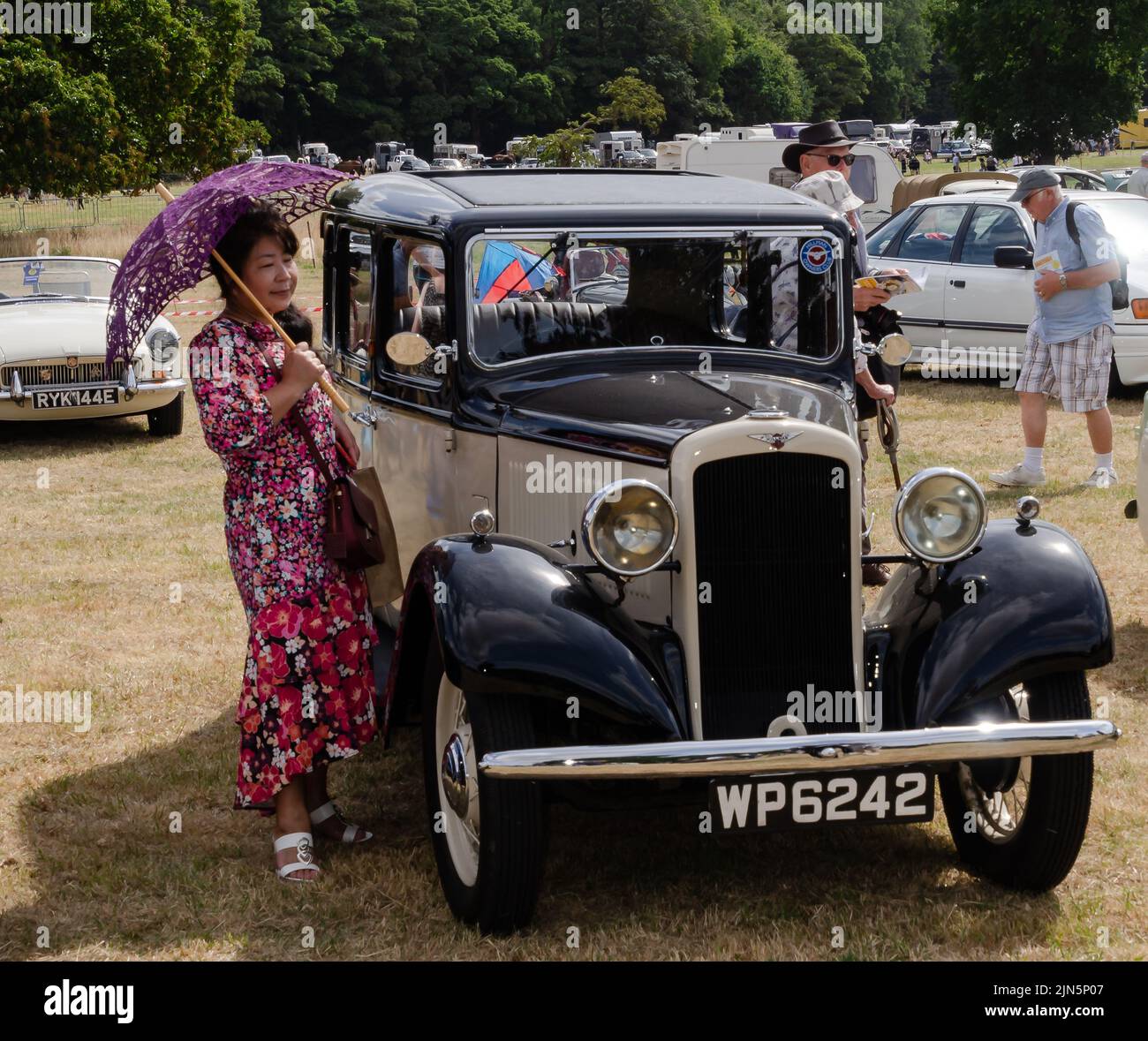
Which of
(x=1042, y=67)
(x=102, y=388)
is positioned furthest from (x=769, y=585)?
(x=1042, y=67)

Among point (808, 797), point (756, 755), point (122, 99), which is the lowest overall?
point (808, 797)

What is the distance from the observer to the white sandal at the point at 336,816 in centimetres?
460

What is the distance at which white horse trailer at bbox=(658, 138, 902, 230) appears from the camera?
73.4ft

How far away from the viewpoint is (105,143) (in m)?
27.8

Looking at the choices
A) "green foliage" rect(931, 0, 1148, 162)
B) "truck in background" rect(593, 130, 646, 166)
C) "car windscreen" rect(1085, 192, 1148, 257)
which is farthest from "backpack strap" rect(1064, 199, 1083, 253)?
"truck in background" rect(593, 130, 646, 166)

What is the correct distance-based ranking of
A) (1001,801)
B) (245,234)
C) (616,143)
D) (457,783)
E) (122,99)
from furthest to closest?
(616,143) < (122,99) < (1001,801) < (245,234) < (457,783)

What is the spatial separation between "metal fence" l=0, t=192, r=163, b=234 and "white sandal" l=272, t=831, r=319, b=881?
26.1 m

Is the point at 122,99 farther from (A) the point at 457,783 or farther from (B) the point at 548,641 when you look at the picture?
(B) the point at 548,641

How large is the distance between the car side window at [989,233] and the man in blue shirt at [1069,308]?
13.3ft

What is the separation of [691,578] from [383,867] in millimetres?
1351

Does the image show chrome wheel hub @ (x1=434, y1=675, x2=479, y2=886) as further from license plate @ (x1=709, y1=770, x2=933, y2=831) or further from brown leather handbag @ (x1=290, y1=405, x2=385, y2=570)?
license plate @ (x1=709, y1=770, x2=933, y2=831)

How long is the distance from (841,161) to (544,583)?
4.30 m

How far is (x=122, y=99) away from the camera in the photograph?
30.6m

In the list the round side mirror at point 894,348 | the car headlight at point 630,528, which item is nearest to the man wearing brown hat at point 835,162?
the round side mirror at point 894,348
